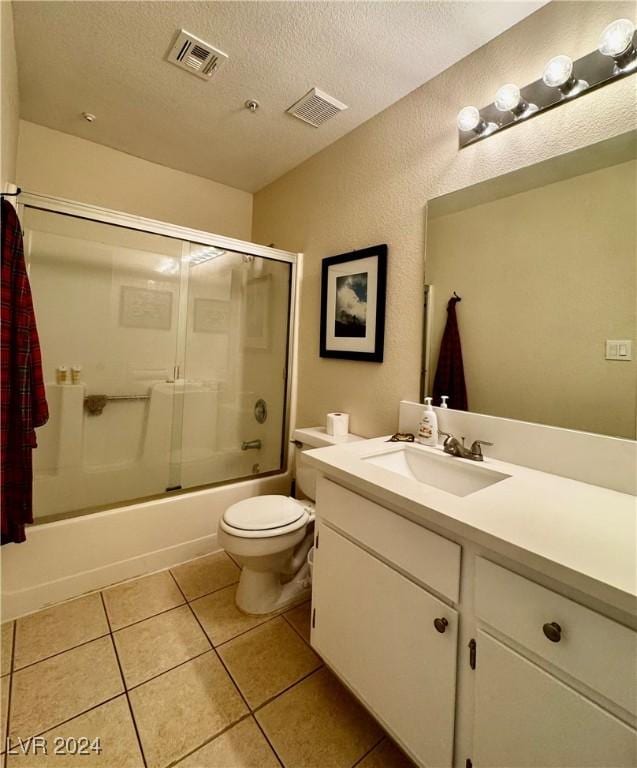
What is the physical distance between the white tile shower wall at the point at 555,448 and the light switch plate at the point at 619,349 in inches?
9.5

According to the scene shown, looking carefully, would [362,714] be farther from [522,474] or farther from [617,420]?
[617,420]

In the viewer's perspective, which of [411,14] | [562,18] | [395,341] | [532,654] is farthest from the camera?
[395,341]

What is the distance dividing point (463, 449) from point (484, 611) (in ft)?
2.01

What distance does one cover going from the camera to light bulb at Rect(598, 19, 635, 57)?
3.25 ft

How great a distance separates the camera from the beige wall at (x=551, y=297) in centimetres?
104

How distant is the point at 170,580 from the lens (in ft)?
5.95

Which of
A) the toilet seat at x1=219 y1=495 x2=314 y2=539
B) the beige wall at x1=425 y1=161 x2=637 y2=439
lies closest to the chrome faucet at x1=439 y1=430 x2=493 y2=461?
the beige wall at x1=425 y1=161 x2=637 y2=439

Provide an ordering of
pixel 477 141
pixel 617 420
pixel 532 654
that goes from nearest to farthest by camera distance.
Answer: pixel 532 654
pixel 617 420
pixel 477 141

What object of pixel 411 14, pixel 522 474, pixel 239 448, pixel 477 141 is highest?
pixel 411 14

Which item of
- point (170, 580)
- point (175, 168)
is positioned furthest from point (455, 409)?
point (175, 168)

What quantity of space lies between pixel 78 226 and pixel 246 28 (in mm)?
1181

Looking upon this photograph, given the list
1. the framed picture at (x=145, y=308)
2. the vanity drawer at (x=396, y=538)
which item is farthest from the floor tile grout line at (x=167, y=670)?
the framed picture at (x=145, y=308)

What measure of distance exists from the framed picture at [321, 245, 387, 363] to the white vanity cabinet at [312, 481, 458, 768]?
942 millimetres

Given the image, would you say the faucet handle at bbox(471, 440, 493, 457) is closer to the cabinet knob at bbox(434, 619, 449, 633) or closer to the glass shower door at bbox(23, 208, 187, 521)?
the cabinet knob at bbox(434, 619, 449, 633)
